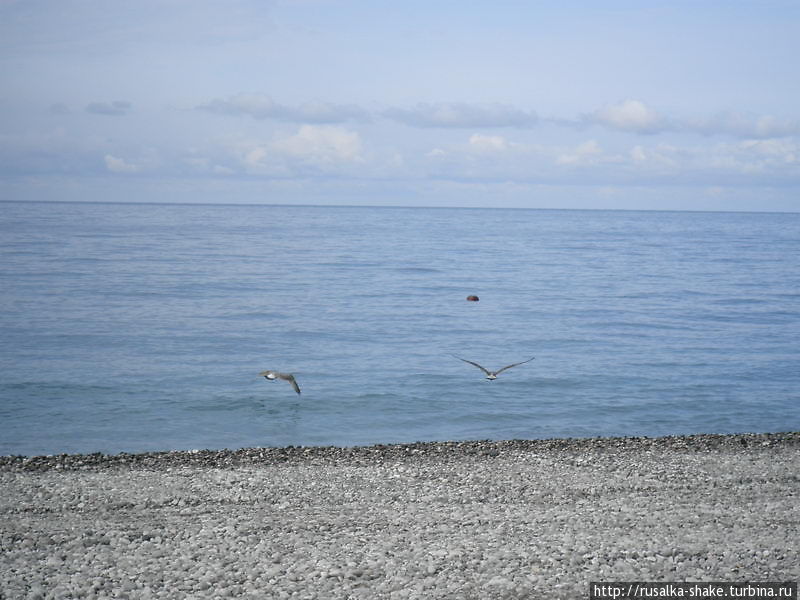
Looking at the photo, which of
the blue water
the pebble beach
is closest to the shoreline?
the pebble beach

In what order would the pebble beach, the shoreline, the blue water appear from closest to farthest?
the pebble beach < the shoreline < the blue water

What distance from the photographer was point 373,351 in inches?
1183

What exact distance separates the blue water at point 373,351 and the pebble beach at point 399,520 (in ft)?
14.2

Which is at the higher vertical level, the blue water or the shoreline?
the shoreline

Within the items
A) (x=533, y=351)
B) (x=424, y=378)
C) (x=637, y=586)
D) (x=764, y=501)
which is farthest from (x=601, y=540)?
(x=533, y=351)

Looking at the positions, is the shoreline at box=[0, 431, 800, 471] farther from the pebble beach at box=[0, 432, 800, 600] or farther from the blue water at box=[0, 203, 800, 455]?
the blue water at box=[0, 203, 800, 455]

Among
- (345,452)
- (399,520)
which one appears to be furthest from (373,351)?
(399,520)

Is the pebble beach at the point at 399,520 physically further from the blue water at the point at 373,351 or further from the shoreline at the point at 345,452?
the blue water at the point at 373,351

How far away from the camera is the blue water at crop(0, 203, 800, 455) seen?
20750 mm

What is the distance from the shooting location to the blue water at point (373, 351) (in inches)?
817

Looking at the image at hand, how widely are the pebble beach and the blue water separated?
14.2 ft

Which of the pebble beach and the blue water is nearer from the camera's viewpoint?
the pebble beach

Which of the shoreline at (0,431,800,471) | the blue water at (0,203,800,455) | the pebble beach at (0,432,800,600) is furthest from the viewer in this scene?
the blue water at (0,203,800,455)

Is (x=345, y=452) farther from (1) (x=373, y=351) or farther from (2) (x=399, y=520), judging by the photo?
(1) (x=373, y=351)
